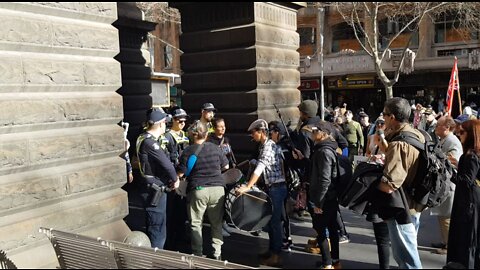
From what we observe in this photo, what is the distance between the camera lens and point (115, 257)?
331 cm

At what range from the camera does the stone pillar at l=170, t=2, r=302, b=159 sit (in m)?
8.36

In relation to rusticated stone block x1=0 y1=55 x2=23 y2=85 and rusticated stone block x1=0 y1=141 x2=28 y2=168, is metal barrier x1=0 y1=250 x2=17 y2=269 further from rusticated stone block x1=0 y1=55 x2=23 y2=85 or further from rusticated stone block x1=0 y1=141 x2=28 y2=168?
rusticated stone block x1=0 y1=55 x2=23 y2=85

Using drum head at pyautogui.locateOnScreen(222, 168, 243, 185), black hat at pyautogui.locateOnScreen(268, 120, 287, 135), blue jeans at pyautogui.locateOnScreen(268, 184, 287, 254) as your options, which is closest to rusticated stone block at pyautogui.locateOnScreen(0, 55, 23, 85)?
drum head at pyautogui.locateOnScreen(222, 168, 243, 185)

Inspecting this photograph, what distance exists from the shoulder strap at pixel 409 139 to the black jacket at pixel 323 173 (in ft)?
2.84

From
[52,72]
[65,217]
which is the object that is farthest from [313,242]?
[52,72]

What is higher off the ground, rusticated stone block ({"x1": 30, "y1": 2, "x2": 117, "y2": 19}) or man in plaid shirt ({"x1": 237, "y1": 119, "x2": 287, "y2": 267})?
rusticated stone block ({"x1": 30, "y1": 2, "x2": 117, "y2": 19})

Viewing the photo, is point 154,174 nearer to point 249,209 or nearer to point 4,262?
point 249,209

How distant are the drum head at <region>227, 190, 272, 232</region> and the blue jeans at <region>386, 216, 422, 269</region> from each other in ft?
5.43

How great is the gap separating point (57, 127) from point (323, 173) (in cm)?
301

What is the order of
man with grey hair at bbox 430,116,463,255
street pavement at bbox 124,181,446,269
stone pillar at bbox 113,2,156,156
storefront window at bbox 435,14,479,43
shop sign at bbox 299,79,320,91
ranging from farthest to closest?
shop sign at bbox 299,79,320,91
storefront window at bbox 435,14,479,43
stone pillar at bbox 113,2,156,156
man with grey hair at bbox 430,116,463,255
street pavement at bbox 124,181,446,269

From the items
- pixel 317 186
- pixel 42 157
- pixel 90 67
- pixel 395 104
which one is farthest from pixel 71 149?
pixel 395 104

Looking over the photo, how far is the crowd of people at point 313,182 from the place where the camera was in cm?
447

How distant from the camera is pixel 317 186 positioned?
202 inches

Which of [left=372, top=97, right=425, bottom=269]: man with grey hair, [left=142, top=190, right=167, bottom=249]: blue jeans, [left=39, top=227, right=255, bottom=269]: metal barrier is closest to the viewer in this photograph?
[left=39, top=227, right=255, bottom=269]: metal barrier
